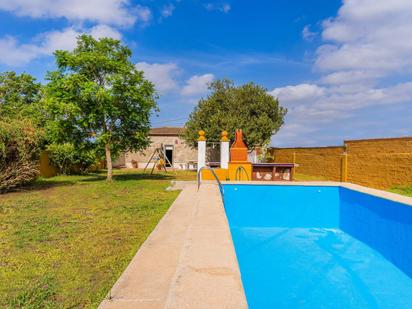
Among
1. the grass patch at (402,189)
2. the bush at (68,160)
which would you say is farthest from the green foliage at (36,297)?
the bush at (68,160)

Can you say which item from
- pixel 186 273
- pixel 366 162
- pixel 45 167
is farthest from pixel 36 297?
pixel 45 167

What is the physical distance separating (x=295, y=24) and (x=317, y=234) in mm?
13563

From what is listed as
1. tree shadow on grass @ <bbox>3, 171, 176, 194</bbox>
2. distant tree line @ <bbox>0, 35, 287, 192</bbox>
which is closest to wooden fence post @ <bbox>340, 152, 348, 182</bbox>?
tree shadow on grass @ <bbox>3, 171, 176, 194</bbox>

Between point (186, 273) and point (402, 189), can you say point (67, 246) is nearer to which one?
point (186, 273)

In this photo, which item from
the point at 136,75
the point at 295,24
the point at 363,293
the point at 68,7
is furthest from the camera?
the point at 295,24

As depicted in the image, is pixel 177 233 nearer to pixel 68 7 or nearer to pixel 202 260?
pixel 202 260

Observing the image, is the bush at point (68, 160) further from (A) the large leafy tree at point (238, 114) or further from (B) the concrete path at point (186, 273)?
(B) the concrete path at point (186, 273)

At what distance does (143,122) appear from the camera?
1536cm

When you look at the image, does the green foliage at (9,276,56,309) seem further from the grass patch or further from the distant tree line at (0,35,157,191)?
the grass patch

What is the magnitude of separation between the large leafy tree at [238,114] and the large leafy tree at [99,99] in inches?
356

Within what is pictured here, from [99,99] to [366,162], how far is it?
13.5 m

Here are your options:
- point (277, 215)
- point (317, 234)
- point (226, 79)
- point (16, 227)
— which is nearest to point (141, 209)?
point (16, 227)

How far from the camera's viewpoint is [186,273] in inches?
99.4

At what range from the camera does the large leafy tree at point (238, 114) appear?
2331 cm
